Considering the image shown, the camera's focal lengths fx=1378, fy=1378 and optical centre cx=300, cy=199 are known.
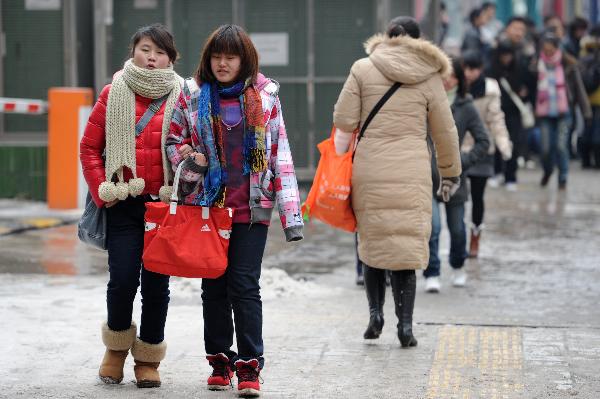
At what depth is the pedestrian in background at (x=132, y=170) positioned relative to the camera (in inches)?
237

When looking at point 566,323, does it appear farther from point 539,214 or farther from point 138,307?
point 539,214

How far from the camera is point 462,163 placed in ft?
30.7

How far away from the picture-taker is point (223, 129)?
232 inches

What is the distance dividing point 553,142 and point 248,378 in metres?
11.9

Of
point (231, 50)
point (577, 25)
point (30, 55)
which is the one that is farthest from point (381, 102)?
point (577, 25)

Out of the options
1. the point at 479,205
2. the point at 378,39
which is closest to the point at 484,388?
the point at 378,39

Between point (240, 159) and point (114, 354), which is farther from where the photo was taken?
point (114, 354)

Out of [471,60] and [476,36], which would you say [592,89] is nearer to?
[476,36]

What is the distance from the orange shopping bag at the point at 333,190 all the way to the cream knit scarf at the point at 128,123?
1413 mm

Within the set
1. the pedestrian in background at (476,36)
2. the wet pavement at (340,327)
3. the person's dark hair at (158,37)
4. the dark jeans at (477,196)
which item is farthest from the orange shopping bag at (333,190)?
the pedestrian in background at (476,36)

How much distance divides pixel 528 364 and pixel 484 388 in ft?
2.03

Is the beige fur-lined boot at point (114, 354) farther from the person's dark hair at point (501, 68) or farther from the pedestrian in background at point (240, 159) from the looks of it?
the person's dark hair at point (501, 68)

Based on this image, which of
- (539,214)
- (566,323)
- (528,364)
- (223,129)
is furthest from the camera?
(539,214)

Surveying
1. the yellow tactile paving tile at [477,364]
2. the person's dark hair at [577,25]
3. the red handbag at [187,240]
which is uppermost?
the person's dark hair at [577,25]
